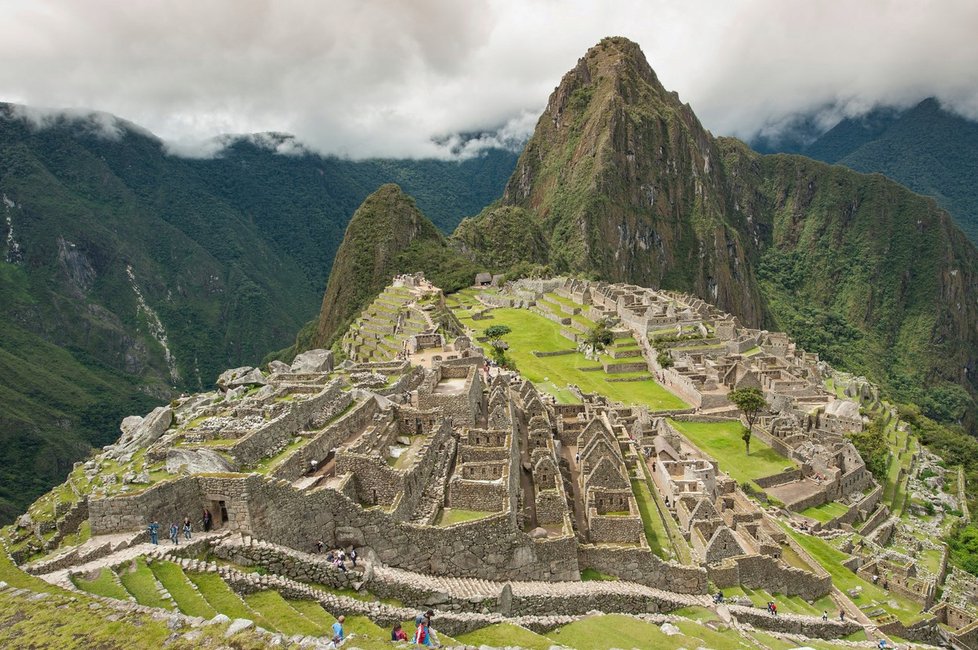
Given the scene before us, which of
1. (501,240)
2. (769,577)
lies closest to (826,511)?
(769,577)

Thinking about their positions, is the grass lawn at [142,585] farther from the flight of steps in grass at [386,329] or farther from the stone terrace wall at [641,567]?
the flight of steps in grass at [386,329]

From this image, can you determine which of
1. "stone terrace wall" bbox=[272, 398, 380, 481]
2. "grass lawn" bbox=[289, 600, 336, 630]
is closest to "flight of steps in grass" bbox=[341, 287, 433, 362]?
"stone terrace wall" bbox=[272, 398, 380, 481]

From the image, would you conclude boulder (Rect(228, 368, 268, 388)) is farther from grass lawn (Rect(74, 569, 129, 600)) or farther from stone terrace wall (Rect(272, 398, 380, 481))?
grass lawn (Rect(74, 569, 129, 600))

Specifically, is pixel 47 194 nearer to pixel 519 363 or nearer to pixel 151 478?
pixel 519 363

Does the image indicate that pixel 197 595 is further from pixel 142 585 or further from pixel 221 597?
pixel 142 585

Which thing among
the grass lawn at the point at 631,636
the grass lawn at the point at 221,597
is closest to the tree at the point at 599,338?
the grass lawn at the point at 631,636

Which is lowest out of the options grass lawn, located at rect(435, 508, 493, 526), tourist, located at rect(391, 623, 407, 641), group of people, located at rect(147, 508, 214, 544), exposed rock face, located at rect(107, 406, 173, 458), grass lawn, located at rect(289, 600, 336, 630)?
tourist, located at rect(391, 623, 407, 641)
